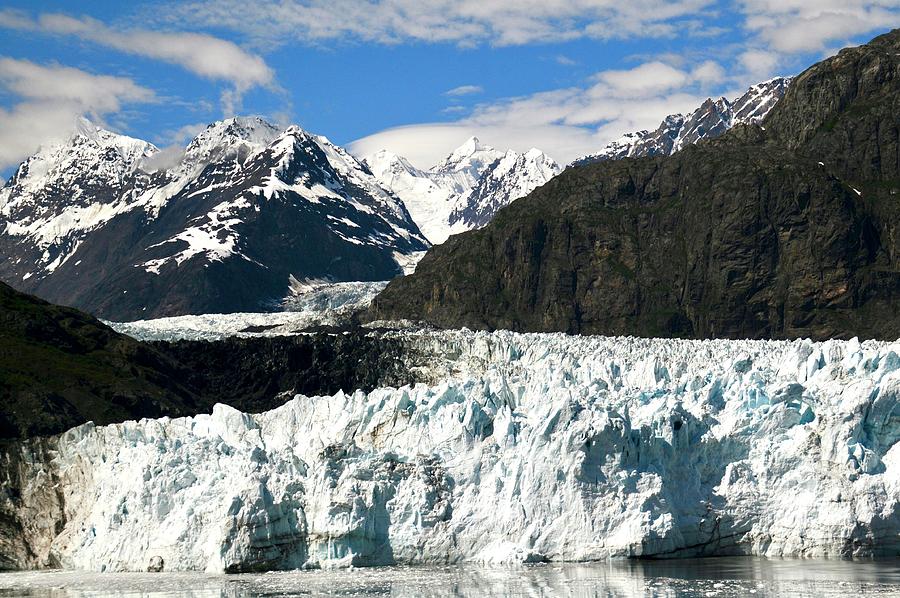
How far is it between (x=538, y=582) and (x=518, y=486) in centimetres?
754

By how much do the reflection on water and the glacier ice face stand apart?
1526 millimetres

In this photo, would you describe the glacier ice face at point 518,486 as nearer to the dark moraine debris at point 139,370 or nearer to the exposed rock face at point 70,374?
the exposed rock face at point 70,374

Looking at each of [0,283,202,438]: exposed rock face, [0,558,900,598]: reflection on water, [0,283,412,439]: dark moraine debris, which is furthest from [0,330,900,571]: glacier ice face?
[0,283,412,439]: dark moraine debris

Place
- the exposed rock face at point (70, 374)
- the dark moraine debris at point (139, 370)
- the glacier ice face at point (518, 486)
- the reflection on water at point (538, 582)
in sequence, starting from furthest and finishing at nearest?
1. the dark moraine debris at point (139, 370)
2. the exposed rock face at point (70, 374)
3. the glacier ice face at point (518, 486)
4. the reflection on water at point (538, 582)

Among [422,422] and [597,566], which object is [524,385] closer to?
[422,422]

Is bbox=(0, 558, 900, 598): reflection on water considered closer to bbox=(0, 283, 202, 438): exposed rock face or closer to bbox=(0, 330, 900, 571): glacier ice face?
bbox=(0, 330, 900, 571): glacier ice face

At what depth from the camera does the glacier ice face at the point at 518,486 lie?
249 ft

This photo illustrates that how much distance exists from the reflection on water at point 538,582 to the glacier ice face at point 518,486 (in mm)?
1526

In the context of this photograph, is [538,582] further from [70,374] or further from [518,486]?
[70,374]

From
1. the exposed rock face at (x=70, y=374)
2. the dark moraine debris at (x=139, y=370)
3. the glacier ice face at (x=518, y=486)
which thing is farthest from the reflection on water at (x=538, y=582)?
the dark moraine debris at (x=139, y=370)

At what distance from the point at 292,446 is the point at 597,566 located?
66.7ft

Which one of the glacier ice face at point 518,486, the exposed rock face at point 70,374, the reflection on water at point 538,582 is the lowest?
the reflection on water at point 538,582

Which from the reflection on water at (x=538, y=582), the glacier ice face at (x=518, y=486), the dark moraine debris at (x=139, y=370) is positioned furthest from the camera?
the dark moraine debris at (x=139, y=370)

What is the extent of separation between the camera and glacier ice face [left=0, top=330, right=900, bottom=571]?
75.8 m
